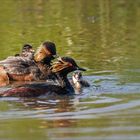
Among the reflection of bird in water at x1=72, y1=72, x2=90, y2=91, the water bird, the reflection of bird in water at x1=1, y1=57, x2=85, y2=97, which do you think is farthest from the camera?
the water bird

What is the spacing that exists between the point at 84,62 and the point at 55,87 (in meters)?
3.70

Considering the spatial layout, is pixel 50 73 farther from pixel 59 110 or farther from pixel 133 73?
pixel 59 110

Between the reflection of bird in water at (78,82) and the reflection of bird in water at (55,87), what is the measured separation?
0.40m

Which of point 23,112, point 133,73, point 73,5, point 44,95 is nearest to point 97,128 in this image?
point 23,112

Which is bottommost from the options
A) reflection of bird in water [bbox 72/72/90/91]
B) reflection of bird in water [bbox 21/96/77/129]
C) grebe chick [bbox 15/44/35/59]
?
reflection of bird in water [bbox 72/72/90/91]

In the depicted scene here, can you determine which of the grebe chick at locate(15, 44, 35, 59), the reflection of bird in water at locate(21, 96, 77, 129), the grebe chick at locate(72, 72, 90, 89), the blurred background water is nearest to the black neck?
the blurred background water

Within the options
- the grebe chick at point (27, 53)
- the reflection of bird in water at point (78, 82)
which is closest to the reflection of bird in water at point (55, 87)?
the reflection of bird in water at point (78, 82)

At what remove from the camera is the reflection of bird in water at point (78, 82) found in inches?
589

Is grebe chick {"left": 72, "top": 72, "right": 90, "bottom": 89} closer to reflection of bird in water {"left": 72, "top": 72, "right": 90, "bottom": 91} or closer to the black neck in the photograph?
reflection of bird in water {"left": 72, "top": 72, "right": 90, "bottom": 91}

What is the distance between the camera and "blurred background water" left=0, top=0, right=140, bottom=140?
414 inches

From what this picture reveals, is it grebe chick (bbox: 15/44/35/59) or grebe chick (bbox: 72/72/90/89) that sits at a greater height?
grebe chick (bbox: 15/44/35/59)

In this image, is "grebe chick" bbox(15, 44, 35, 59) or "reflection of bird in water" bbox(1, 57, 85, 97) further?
"grebe chick" bbox(15, 44, 35, 59)

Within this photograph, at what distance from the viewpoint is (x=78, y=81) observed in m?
15.1

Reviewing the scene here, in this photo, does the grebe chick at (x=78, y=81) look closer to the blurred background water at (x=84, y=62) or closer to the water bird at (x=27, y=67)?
the blurred background water at (x=84, y=62)
